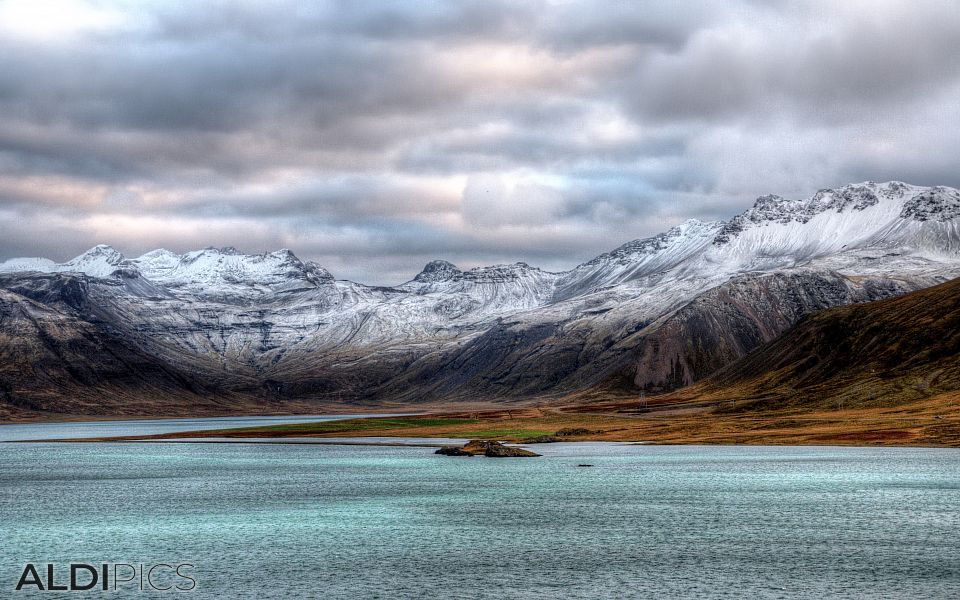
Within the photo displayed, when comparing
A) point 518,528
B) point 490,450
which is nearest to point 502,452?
point 490,450

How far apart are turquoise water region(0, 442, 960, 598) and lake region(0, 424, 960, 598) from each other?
0.90 ft

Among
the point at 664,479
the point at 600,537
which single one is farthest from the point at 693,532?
the point at 664,479

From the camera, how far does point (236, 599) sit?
58469mm

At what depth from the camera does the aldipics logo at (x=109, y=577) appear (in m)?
61.5

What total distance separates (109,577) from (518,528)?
115ft

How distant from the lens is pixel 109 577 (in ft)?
214

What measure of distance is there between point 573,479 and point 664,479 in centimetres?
1145

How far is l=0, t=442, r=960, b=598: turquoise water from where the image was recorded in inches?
2479

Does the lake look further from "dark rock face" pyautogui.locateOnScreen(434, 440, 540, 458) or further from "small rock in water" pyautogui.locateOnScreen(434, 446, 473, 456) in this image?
"small rock in water" pyautogui.locateOnScreen(434, 446, 473, 456)

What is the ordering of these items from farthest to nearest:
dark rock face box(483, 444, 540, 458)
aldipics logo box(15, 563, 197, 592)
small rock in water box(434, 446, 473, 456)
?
small rock in water box(434, 446, 473, 456) < dark rock face box(483, 444, 540, 458) < aldipics logo box(15, 563, 197, 592)

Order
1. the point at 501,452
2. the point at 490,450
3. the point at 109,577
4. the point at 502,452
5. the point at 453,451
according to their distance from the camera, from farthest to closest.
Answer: the point at 453,451 < the point at 502,452 < the point at 501,452 < the point at 490,450 < the point at 109,577

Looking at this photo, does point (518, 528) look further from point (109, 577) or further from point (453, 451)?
point (453, 451)

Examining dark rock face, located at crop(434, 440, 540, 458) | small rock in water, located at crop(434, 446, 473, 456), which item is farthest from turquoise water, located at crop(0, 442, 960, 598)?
small rock in water, located at crop(434, 446, 473, 456)

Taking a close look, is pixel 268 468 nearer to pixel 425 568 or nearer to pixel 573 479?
pixel 573 479
